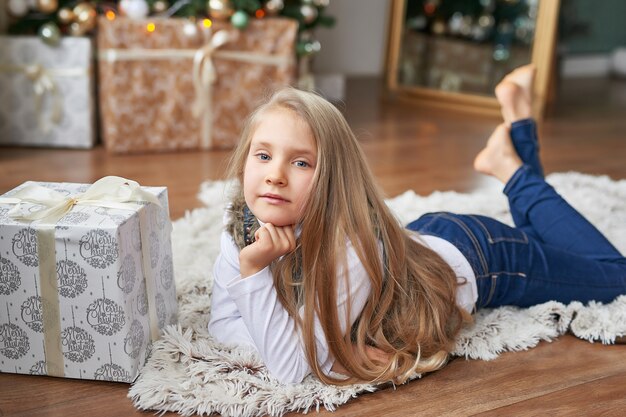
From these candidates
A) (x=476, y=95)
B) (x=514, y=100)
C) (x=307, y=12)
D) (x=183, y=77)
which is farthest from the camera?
(x=476, y=95)

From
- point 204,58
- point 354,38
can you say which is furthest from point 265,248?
point 354,38

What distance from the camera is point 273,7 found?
254 centimetres

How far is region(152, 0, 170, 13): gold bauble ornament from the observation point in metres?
2.46

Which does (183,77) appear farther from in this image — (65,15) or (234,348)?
(234,348)

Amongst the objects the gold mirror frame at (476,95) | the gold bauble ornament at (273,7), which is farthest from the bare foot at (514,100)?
the gold mirror frame at (476,95)

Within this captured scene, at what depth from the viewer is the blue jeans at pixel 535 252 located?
1381mm

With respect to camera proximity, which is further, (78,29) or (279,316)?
(78,29)

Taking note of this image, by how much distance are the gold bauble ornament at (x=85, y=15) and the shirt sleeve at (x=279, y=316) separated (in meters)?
1.45

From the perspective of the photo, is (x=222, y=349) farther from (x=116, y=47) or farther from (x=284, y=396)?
(x=116, y=47)

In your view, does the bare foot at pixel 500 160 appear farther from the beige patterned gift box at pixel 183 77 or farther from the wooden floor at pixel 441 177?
the beige patterned gift box at pixel 183 77

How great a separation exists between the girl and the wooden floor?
0.08m

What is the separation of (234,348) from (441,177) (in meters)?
1.27

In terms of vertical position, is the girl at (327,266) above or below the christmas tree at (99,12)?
below

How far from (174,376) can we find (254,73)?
5.07 feet
